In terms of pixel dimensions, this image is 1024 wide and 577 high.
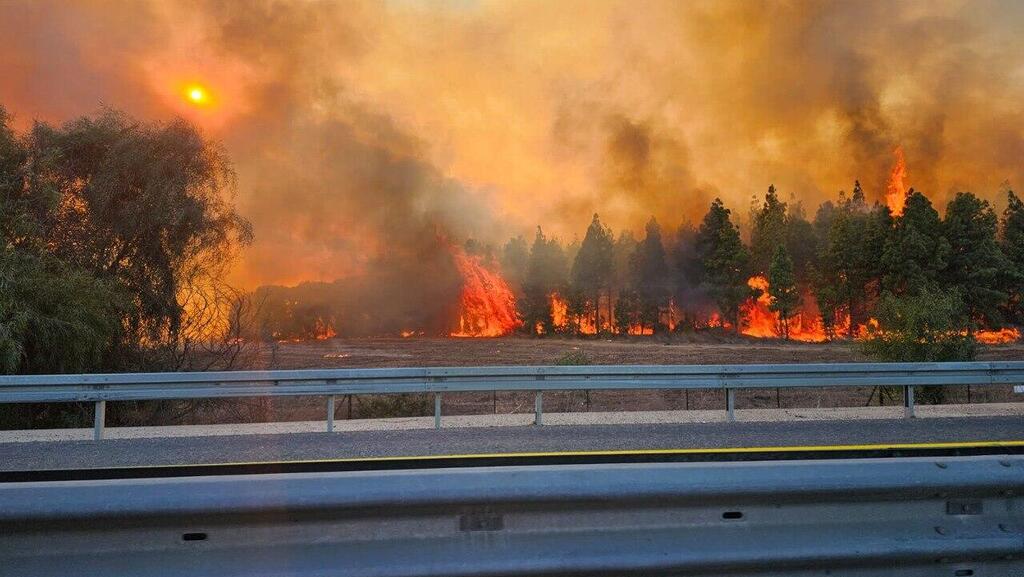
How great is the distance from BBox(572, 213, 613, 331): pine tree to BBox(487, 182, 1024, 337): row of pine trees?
13 cm

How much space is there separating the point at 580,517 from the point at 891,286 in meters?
60.0

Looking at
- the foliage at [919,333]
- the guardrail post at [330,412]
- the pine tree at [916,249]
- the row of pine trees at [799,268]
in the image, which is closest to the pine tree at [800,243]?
the row of pine trees at [799,268]

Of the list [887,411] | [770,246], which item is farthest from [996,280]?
[887,411]

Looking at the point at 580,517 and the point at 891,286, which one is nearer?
the point at 580,517

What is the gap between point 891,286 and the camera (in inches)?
2061

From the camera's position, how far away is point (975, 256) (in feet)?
161

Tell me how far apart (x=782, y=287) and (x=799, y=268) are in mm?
11701

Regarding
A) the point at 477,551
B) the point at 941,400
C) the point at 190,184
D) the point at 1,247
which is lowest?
the point at 941,400

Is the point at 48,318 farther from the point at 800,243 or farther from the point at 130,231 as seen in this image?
the point at 800,243

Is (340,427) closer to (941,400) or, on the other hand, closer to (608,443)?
(608,443)

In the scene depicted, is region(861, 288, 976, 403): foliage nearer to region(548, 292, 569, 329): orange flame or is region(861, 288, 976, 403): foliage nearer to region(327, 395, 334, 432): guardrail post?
region(327, 395, 334, 432): guardrail post

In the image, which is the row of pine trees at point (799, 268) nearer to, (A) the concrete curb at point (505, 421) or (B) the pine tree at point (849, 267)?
(B) the pine tree at point (849, 267)

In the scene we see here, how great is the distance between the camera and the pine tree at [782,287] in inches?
2432

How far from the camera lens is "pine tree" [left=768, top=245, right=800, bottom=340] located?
61.8 m
